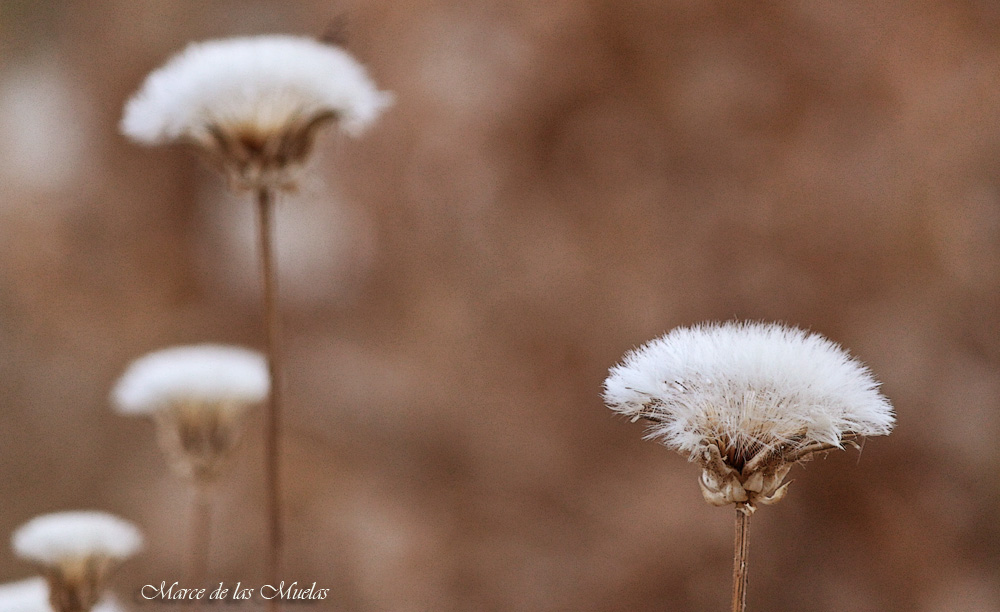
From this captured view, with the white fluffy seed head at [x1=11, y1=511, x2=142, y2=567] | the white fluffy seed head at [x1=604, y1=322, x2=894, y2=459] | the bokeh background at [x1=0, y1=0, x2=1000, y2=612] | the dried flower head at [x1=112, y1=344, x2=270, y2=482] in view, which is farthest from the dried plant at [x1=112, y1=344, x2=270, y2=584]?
the bokeh background at [x1=0, y1=0, x2=1000, y2=612]

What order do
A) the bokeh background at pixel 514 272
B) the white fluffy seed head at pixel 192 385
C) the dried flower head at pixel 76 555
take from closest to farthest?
the dried flower head at pixel 76 555
the white fluffy seed head at pixel 192 385
the bokeh background at pixel 514 272

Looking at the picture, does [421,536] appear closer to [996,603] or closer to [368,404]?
[368,404]

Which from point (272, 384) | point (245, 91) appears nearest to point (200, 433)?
point (272, 384)

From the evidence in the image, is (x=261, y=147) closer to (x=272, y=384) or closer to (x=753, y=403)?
(x=272, y=384)

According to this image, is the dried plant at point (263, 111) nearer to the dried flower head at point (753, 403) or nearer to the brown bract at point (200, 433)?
the brown bract at point (200, 433)

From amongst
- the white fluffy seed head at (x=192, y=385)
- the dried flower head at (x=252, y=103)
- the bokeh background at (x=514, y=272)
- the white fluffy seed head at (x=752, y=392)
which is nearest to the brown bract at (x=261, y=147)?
the dried flower head at (x=252, y=103)

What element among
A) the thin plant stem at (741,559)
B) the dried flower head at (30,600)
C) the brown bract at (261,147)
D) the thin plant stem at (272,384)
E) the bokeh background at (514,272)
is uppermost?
the bokeh background at (514,272)

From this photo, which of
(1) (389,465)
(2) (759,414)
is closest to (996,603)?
(1) (389,465)
